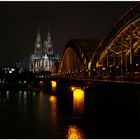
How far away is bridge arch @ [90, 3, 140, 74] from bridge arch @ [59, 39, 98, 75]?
13.1 metres

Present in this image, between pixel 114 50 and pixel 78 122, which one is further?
pixel 114 50

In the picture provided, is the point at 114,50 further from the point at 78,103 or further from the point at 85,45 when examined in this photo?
the point at 85,45

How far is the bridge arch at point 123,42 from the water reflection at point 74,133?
7.86 meters

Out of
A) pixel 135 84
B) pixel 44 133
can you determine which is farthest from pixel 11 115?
pixel 135 84

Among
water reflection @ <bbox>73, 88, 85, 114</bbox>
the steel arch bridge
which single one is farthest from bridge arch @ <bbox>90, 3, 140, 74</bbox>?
water reflection @ <bbox>73, 88, 85, 114</bbox>

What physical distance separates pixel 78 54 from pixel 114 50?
3260cm

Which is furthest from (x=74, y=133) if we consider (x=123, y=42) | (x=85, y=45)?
(x=85, y=45)

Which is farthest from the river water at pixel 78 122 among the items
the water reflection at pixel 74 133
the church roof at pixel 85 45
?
the church roof at pixel 85 45

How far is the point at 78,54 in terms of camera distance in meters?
97.8

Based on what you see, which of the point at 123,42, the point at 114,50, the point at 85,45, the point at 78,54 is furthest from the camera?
the point at 78,54

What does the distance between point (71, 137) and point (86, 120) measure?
898 centimetres

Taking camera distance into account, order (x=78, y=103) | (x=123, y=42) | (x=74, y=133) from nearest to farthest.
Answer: (x=74, y=133) < (x=78, y=103) < (x=123, y=42)

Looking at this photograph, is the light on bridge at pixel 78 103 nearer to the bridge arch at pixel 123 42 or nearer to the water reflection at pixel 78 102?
the water reflection at pixel 78 102

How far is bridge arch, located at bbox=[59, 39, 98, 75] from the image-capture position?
302ft
